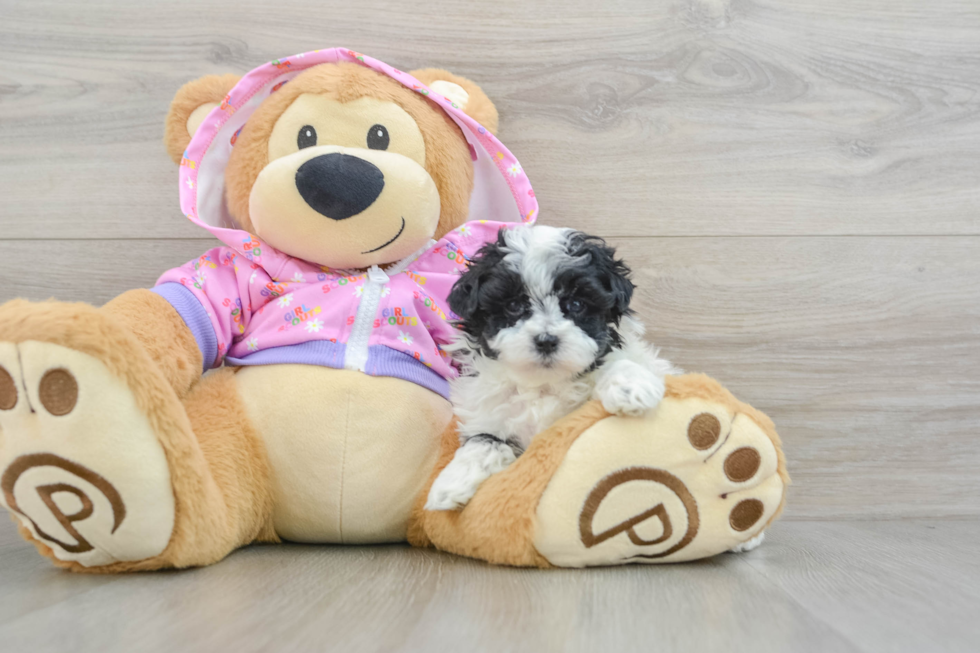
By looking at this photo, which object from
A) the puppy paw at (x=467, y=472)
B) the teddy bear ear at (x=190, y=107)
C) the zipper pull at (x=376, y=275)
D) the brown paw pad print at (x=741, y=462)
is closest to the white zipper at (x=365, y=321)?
the zipper pull at (x=376, y=275)

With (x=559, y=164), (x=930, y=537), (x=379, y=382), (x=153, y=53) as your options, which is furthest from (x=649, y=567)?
(x=153, y=53)

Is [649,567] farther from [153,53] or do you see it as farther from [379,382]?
[153,53]

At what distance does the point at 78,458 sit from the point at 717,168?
53.6 inches

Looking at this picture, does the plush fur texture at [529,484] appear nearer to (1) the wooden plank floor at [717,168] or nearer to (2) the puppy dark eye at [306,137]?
(1) the wooden plank floor at [717,168]

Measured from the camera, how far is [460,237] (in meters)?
1.32

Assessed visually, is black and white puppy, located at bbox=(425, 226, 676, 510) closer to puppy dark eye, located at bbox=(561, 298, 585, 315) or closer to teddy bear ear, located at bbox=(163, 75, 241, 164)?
puppy dark eye, located at bbox=(561, 298, 585, 315)

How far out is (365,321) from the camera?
4.05 feet

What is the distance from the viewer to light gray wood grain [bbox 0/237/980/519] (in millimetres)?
1548

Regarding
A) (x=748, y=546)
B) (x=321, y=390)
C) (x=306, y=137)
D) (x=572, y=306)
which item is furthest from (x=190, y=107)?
(x=748, y=546)

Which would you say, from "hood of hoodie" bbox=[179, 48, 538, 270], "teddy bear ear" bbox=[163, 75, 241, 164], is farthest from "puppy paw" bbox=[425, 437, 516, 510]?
"teddy bear ear" bbox=[163, 75, 241, 164]

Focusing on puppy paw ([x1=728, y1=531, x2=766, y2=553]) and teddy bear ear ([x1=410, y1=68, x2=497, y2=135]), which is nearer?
puppy paw ([x1=728, y1=531, x2=766, y2=553])

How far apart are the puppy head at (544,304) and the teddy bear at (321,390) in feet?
0.33

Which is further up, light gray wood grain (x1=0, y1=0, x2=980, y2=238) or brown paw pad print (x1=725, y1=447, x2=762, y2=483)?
light gray wood grain (x1=0, y1=0, x2=980, y2=238)

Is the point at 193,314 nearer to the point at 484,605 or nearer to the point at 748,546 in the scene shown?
the point at 484,605
